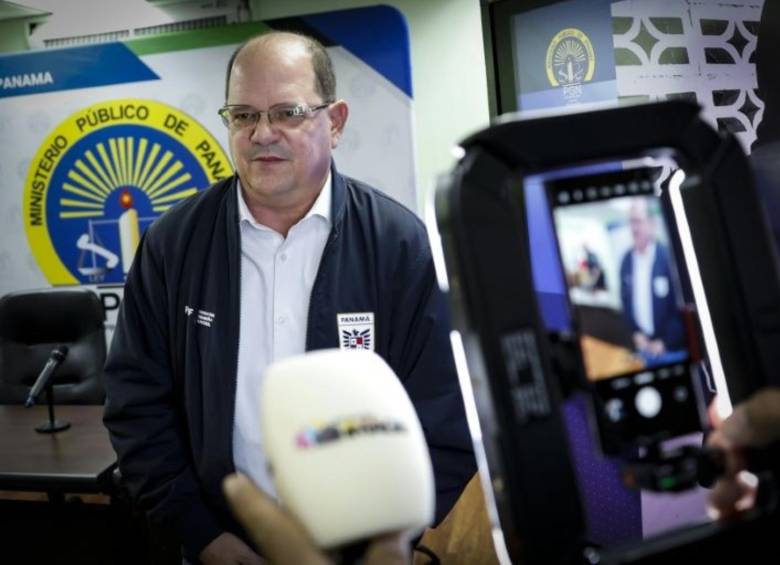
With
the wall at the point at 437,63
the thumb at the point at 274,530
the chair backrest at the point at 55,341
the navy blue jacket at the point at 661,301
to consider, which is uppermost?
the wall at the point at 437,63

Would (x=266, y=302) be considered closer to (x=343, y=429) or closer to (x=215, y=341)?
(x=215, y=341)

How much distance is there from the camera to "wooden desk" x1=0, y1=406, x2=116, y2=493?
2.03 meters

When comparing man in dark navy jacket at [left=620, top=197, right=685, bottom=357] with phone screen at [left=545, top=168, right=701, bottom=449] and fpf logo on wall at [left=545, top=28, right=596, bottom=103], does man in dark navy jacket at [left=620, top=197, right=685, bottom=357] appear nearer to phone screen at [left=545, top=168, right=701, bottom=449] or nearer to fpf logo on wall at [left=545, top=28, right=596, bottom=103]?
phone screen at [left=545, top=168, right=701, bottom=449]

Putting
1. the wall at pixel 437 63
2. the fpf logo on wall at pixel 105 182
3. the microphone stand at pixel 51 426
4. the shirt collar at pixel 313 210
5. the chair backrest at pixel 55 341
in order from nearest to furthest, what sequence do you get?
the shirt collar at pixel 313 210 → the microphone stand at pixel 51 426 → the chair backrest at pixel 55 341 → the wall at pixel 437 63 → the fpf logo on wall at pixel 105 182

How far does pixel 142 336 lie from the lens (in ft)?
4.31

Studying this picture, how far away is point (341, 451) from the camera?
1.71 ft

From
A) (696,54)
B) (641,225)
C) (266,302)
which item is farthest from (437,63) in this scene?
(641,225)

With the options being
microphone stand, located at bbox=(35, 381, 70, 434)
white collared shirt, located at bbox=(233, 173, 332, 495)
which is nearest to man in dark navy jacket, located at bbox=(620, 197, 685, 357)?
white collared shirt, located at bbox=(233, 173, 332, 495)

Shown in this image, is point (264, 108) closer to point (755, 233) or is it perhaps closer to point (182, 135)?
point (755, 233)

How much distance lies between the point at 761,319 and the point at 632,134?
21cm

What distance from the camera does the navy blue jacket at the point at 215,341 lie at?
1215mm

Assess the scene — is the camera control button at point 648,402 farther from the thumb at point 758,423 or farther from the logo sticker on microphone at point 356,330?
the logo sticker on microphone at point 356,330

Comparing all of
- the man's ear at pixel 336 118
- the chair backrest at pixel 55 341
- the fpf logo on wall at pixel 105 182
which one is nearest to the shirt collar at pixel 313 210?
the man's ear at pixel 336 118

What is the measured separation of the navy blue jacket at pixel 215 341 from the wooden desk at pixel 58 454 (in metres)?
0.84
